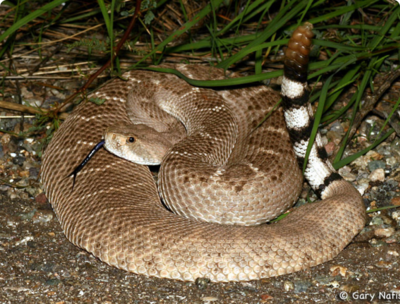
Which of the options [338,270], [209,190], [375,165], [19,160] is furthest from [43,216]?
[375,165]

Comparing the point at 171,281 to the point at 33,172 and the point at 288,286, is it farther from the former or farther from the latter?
the point at 33,172

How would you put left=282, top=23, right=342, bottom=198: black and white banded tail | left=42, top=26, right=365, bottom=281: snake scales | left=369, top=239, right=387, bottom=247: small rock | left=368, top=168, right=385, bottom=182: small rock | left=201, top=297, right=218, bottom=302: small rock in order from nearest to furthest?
left=201, top=297, right=218, bottom=302: small rock
left=42, top=26, right=365, bottom=281: snake scales
left=282, top=23, right=342, bottom=198: black and white banded tail
left=369, top=239, right=387, bottom=247: small rock
left=368, top=168, right=385, bottom=182: small rock

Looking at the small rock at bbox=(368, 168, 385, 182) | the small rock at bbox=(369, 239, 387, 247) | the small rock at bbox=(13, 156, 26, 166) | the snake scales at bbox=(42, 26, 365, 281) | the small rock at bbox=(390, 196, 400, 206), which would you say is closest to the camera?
the snake scales at bbox=(42, 26, 365, 281)

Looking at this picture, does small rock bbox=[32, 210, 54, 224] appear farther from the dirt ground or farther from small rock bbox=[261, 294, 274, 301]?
small rock bbox=[261, 294, 274, 301]

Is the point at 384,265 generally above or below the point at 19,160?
above

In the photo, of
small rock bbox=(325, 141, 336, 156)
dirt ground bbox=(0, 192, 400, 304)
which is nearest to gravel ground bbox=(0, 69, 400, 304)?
dirt ground bbox=(0, 192, 400, 304)

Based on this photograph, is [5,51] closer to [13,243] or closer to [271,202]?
[13,243]

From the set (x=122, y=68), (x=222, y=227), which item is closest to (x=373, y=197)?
(x=222, y=227)
